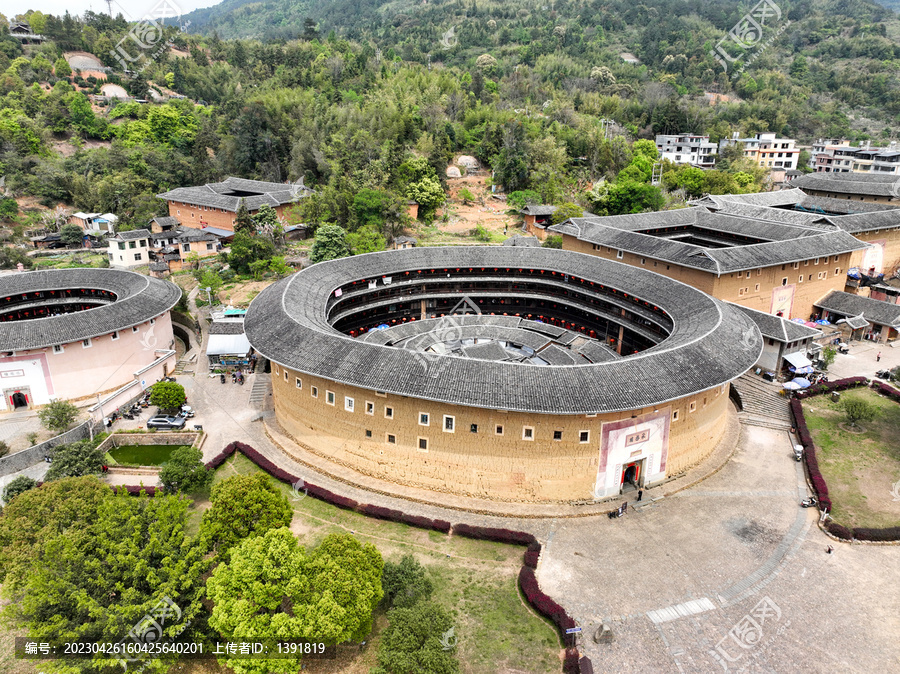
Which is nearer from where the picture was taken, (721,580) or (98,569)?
(98,569)

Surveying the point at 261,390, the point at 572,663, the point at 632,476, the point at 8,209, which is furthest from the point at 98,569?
the point at 8,209

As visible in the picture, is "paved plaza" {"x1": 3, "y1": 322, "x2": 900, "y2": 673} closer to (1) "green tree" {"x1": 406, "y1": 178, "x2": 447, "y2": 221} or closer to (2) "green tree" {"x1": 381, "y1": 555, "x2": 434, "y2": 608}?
(2) "green tree" {"x1": 381, "y1": 555, "x2": 434, "y2": 608}

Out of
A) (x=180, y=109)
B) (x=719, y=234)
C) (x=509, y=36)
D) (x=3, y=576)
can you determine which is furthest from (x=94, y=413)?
(x=509, y=36)

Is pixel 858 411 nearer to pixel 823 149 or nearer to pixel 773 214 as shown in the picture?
pixel 773 214

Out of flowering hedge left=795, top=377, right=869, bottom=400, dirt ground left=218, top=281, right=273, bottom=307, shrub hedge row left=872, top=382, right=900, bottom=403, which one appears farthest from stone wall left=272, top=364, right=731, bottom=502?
Answer: dirt ground left=218, top=281, right=273, bottom=307

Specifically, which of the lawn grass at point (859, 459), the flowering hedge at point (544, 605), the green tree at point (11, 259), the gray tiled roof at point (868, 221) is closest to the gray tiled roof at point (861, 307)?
the gray tiled roof at point (868, 221)

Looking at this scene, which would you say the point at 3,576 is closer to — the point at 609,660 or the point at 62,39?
the point at 609,660

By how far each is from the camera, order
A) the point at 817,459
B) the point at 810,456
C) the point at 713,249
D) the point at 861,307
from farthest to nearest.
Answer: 1. the point at 861,307
2. the point at 713,249
3. the point at 817,459
4. the point at 810,456

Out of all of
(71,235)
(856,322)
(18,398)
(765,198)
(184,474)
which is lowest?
(18,398)
